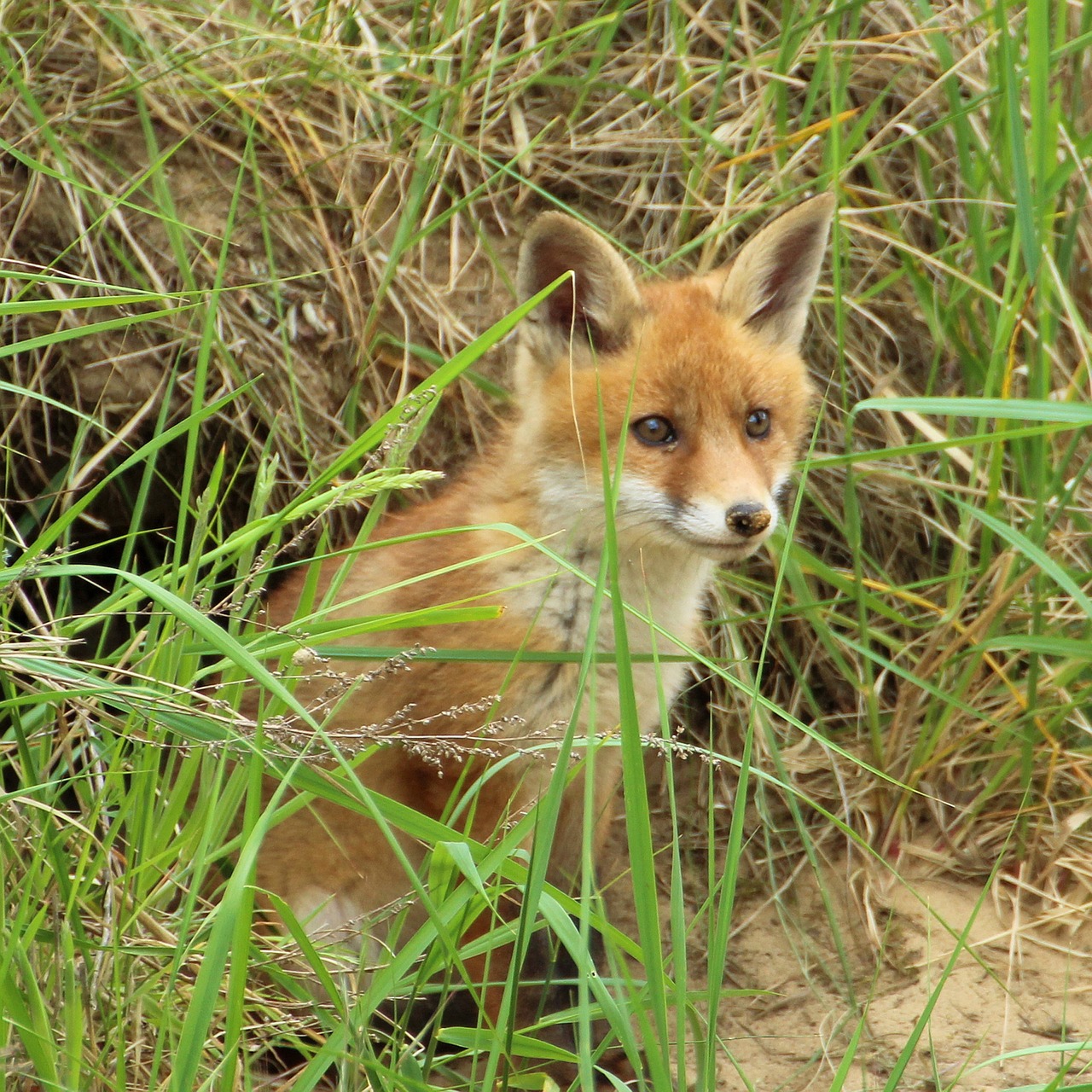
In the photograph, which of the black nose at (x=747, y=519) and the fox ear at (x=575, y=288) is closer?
the black nose at (x=747, y=519)

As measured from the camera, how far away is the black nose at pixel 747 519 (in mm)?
2400

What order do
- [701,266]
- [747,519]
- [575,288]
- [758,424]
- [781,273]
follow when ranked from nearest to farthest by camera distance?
[747,519], [575,288], [758,424], [781,273], [701,266]

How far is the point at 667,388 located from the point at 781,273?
19.2 inches

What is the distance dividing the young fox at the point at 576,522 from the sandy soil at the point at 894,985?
0.53 meters

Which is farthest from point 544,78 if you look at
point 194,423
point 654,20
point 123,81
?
point 194,423

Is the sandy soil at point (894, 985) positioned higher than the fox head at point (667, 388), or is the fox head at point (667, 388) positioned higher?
the fox head at point (667, 388)

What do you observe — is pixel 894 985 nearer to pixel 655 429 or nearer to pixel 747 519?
pixel 747 519

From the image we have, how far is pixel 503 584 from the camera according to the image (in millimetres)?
2662

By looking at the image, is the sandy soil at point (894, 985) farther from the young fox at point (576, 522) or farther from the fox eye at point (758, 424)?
the fox eye at point (758, 424)

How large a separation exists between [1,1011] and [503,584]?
1.35 m

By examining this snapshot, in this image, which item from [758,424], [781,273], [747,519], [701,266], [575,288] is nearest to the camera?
[747,519]

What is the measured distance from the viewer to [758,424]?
9.02 feet

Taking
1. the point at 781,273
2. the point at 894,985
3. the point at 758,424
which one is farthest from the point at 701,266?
the point at 894,985

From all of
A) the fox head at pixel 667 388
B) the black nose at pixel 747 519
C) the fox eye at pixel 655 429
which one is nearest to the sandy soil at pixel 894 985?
the black nose at pixel 747 519
